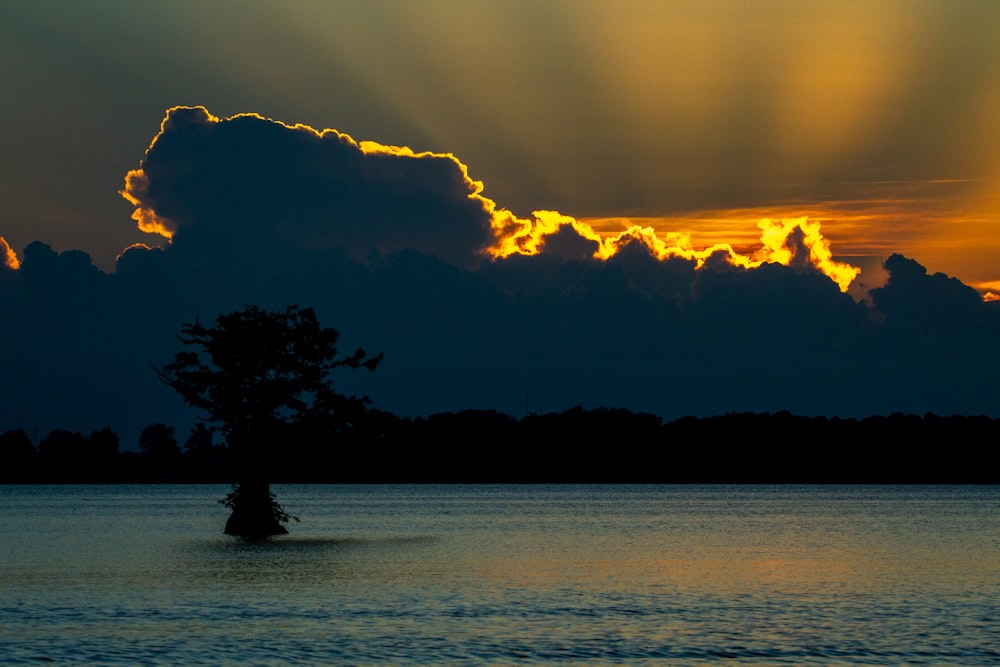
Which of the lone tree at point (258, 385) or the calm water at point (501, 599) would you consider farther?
the lone tree at point (258, 385)

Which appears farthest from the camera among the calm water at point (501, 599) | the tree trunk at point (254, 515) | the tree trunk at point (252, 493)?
the tree trunk at point (254, 515)

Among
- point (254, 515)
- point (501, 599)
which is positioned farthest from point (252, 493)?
point (501, 599)

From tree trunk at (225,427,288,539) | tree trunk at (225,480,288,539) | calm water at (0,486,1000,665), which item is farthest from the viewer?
tree trunk at (225,480,288,539)

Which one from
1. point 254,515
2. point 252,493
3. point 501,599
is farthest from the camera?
point 254,515

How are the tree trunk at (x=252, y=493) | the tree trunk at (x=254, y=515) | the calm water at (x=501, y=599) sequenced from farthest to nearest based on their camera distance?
the tree trunk at (x=254, y=515), the tree trunk at (x=252, y=493), the calm water at (x=501, y=599)

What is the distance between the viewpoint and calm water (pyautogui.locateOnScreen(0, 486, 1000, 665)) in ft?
147

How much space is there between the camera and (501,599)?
59.3 metres

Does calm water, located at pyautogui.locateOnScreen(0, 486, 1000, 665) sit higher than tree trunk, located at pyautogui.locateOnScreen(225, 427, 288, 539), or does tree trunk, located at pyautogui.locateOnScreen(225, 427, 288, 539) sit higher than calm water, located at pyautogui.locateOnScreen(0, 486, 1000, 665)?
tree trunk, located at pyautogui.locateOnScreen(225, 427, 288, 539)

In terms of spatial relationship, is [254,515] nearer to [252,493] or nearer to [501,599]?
[252,493]

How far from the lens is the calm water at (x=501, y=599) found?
44688 mm

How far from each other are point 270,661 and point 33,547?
5879cm

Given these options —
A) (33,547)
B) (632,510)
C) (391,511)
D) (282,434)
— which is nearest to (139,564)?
(282,434)

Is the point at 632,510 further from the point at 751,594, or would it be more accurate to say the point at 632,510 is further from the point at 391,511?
the point at 751,594

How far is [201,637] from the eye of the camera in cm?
4766
